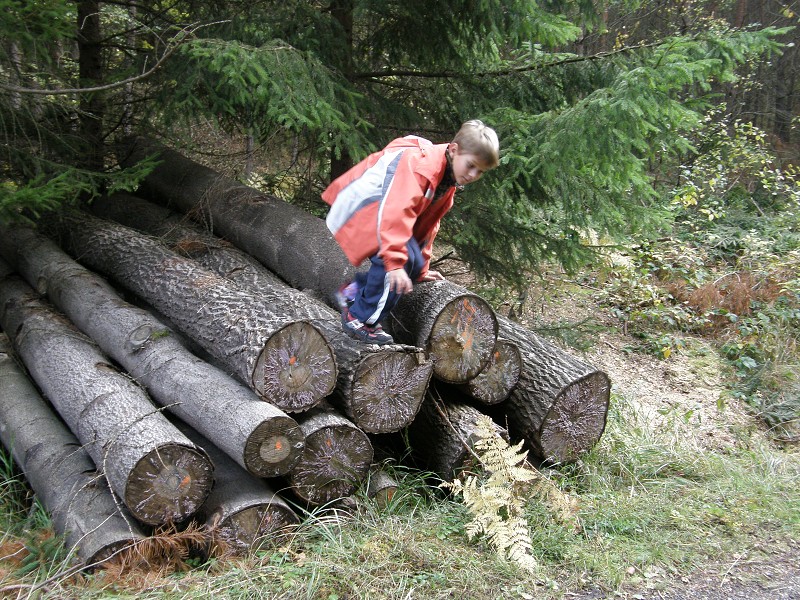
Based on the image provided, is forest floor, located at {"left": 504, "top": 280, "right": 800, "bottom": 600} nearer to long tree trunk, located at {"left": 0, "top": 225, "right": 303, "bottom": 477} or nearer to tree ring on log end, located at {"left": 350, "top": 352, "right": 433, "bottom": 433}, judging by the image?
tree ring on log end, located at {"left": 350, "top": 352, "right": 433, "bottom": 433}

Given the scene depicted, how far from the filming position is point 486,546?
12.5ft

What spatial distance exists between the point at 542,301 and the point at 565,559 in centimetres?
557

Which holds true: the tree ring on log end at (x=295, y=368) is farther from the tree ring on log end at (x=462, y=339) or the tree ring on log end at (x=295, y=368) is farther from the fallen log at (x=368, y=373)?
the tree ring on log end at (x=462, y=339)

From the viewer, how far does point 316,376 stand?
4043 mm

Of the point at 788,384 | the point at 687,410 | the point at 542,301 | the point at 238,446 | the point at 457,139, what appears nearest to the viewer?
the point at 238,446

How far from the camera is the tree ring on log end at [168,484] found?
3.57 meters

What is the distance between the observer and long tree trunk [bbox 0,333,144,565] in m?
3.54

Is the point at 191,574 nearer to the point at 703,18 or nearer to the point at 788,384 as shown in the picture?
the point at 788,384

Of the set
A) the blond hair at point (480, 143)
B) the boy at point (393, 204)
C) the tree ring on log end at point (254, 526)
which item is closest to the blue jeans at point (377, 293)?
the boy at point (393, 204)

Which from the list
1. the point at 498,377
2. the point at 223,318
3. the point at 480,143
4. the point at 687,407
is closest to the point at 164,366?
the point at 223,318

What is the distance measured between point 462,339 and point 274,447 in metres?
1.45

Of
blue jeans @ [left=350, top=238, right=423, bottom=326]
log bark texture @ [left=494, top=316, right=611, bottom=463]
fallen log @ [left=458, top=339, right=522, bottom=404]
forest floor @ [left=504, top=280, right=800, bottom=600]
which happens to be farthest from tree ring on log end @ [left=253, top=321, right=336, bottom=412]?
forest floor @ [left=504, top=280, right=800, bottom=600]

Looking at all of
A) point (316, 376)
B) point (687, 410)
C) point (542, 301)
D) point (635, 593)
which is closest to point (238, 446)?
point (316, 376)

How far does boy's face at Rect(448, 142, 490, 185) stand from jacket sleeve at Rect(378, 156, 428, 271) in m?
0.25
